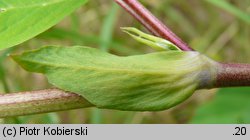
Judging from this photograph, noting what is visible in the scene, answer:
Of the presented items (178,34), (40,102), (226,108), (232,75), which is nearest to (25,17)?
(40,102)

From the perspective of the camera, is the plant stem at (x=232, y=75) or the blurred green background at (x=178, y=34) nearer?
the plant stem at (x=232, y=75)

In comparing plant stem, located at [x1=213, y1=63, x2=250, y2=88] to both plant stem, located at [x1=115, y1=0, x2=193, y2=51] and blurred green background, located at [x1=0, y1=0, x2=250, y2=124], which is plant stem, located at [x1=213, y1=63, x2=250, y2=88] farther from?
blurred green background, located at [x1=0, y1=0, x2=250, y2=124]

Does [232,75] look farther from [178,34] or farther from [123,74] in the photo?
[178,34]

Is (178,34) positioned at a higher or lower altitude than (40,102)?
higher

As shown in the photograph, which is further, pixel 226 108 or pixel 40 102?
pixel 226 108

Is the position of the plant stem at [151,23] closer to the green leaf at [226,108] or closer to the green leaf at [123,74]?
the green leaf at [123,74]

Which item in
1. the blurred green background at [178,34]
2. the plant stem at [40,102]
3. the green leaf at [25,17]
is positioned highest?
the blurred green background at [178,34]

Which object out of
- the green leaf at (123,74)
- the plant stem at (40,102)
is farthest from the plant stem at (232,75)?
the plant stem at (40,102)
